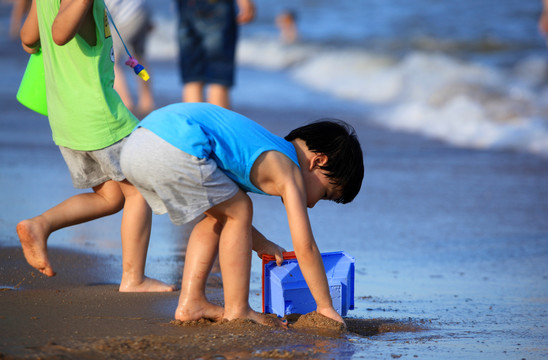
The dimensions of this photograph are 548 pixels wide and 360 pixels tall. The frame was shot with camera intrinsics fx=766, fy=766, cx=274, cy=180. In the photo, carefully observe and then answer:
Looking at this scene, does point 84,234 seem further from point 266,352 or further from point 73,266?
point 266,352

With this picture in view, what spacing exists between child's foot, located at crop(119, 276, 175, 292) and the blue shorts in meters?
2.64

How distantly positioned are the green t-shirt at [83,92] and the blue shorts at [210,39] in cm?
247

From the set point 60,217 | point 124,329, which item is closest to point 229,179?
A: point 124,329

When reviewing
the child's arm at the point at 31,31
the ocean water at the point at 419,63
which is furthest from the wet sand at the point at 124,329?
the ocean water at the point at 419,63

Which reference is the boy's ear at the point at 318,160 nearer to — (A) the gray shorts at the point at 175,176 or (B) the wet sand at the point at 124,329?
(A) the gray shorts at the point at 175,176

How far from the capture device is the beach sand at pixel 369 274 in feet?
8.64

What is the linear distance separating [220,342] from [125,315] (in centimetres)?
55

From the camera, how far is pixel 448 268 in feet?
13.3

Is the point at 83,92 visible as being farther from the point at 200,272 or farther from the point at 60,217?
the point at 200,272

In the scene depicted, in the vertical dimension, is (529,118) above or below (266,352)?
above

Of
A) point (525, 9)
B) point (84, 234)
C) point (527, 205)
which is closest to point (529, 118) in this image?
point (527, 205)

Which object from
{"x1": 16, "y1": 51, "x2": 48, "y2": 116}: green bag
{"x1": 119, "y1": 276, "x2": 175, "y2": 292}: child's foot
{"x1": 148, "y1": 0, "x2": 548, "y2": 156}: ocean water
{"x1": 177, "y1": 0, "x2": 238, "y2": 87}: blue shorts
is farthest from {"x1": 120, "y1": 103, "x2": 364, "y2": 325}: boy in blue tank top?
{"x1": 148, "y1": 0, "x2": 548, "y2": 156}: ocean water

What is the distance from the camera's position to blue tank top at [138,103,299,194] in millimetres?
2758

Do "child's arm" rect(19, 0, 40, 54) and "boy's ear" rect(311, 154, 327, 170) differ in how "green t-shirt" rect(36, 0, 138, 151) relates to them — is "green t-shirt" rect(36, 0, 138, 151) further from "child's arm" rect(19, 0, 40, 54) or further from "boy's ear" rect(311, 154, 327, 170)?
"boy's ear" rect(311, 154, 327, 170)
